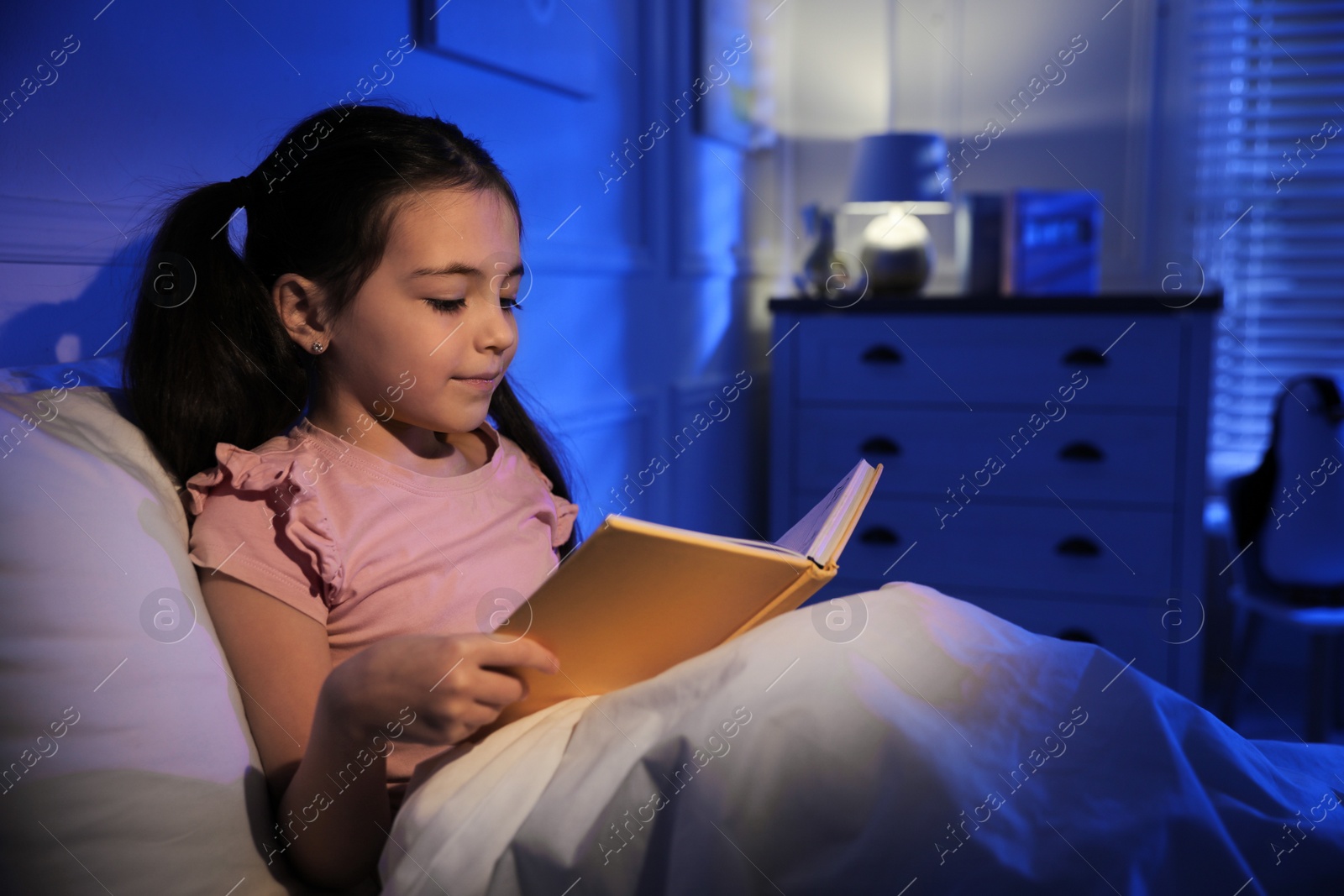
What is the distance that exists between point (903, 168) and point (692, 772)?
2.32 metres

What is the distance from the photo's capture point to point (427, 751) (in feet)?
2.93

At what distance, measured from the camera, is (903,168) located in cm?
263

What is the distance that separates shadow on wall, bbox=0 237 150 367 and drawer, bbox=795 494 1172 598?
1803 mm

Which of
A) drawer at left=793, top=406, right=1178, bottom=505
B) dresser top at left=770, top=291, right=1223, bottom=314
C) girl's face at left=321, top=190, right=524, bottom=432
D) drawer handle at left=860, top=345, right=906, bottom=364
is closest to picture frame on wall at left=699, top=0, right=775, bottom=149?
dresser top at left=770, top=291, right=1223, bottom=314

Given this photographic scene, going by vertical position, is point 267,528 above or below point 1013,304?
above

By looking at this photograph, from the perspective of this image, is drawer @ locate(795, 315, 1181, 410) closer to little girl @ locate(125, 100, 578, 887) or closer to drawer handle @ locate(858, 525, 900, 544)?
drawer handle @ locate(858, 525, 900, 544)

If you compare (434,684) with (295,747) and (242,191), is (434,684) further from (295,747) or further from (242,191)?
(242,191)

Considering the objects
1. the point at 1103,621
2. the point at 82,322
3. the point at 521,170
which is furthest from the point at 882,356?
the point at 82,322

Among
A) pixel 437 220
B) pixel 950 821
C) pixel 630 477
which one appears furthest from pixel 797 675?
pixel 630 477

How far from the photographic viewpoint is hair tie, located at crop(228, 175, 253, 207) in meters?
0.92

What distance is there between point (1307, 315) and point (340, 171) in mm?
2755

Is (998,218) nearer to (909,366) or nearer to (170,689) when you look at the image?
(909,366)

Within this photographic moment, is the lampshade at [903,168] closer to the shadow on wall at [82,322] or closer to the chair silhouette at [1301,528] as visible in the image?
the chair silhouette at [1301,528]

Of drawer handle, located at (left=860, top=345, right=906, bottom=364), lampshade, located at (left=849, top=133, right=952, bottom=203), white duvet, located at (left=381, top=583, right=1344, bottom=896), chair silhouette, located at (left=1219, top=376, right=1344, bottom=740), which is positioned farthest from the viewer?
lampshade, located at (left=849, top=133, right=952, bottom=203)
